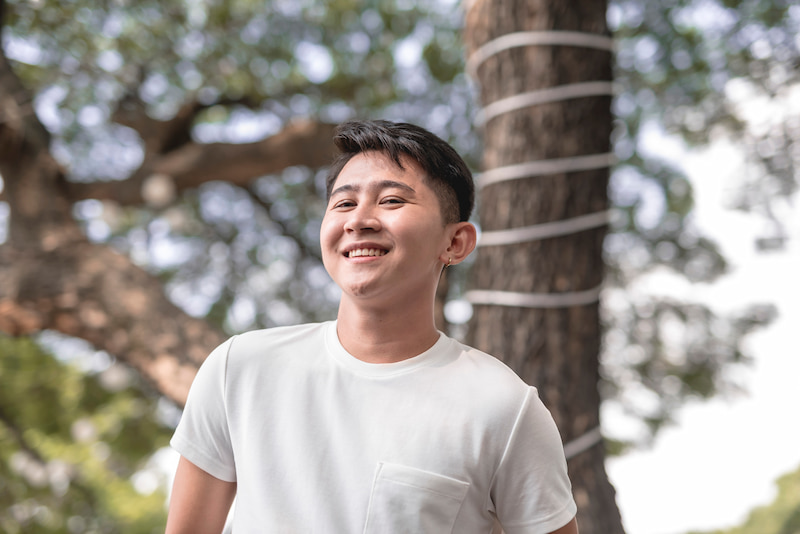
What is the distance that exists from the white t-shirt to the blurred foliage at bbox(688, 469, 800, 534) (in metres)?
2.17

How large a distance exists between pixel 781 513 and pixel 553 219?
5.92ft

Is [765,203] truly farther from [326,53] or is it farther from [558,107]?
[326,53]

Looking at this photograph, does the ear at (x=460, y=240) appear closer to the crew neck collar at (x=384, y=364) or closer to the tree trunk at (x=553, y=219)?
the crew neck collar at (x=384, y=364)

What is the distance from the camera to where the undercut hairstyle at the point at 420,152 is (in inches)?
35.4

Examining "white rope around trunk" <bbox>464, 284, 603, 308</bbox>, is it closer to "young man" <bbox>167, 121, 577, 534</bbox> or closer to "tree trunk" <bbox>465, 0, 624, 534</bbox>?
"tree trunk" <bbox>465, 0, 624, 534</bbox>

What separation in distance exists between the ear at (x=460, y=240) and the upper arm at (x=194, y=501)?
433 mm

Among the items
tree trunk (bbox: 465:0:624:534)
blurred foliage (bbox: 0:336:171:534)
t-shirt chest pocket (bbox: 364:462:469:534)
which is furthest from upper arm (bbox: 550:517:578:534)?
blurred foliage (bbox: 0:336:171:534)

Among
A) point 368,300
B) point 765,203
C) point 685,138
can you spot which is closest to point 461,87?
point 685,138

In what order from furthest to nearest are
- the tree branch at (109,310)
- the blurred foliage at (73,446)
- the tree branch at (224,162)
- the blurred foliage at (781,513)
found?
the blurred foliage at (73,446)
the tree branch at (224,162)
the blurred foliage at (781,513)
the tree branch at (109,310)

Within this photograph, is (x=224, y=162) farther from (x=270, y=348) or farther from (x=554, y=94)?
(x=270, y=348)

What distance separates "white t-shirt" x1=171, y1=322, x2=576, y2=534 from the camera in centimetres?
81

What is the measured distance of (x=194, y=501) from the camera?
91cm

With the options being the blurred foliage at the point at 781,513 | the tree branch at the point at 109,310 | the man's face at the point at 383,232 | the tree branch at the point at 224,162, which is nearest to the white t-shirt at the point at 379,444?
the man's face at the point at 383,232

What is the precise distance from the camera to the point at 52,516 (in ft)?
10.4
